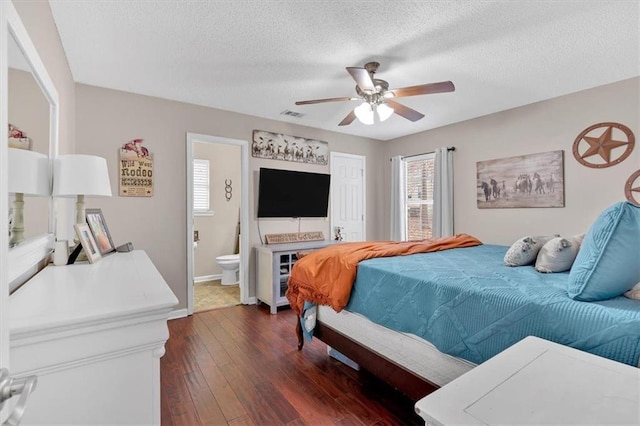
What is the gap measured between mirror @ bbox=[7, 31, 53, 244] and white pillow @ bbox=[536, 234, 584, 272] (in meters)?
2.58

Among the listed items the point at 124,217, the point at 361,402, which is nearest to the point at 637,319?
the point at 361,402

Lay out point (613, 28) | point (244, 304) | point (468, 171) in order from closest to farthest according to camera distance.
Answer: point (613, 28)
point (244, 304)
point (468, 171)

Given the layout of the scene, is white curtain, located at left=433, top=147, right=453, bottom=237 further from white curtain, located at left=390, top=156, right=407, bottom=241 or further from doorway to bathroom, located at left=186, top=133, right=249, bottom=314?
doorway to bathroom, located at left=186, top=133, right=249, bottom=314

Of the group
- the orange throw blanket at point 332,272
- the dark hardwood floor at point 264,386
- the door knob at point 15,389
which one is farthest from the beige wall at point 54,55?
the orange throw blanket at point 332,272

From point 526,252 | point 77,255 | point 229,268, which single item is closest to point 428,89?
point 526,252

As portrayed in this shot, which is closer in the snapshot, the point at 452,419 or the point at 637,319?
the point at 452,419

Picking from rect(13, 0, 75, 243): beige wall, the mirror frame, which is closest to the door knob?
the mirror frame

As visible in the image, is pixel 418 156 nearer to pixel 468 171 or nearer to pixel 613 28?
pixel 468 171

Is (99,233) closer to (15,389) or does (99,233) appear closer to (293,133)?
(15,389)

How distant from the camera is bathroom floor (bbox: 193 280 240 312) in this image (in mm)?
3882

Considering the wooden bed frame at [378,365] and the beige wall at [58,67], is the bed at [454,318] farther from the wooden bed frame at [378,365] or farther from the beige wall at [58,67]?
the beige wall at [58,67]

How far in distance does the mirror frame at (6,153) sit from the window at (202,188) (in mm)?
3162

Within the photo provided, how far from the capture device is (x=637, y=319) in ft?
3.59

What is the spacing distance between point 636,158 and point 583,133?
501 millimetres
